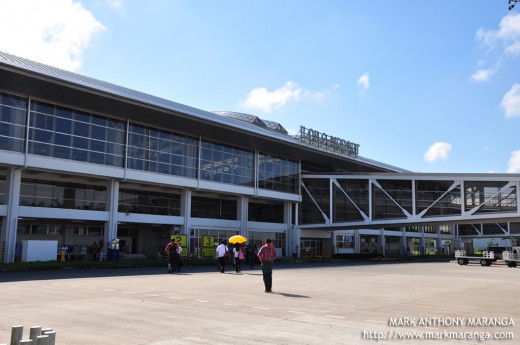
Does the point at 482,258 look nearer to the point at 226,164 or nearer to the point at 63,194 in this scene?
the point at 226,164

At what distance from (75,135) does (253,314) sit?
26.4 m

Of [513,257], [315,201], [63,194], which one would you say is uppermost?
[315,201]

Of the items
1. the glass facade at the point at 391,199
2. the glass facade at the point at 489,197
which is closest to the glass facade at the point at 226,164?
the glass facade at the point at 391,199

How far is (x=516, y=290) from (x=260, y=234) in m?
32.7

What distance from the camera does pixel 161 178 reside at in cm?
3812

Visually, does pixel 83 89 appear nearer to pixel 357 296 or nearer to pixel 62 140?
pixel 62 140

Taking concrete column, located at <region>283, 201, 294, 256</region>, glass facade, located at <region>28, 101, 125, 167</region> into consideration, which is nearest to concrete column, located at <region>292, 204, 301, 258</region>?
Answer: concrete column, located at <region>283, 201, 294, 256</region>

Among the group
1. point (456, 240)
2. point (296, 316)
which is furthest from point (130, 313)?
point (456, 240)

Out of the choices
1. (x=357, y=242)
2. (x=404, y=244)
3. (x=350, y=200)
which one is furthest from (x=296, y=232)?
(x=404, y=244)

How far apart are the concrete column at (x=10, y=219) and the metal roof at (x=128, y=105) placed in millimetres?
5335

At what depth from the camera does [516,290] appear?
58.1 feet

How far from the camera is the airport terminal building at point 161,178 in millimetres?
31094

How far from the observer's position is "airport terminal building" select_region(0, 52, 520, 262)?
3109 cm

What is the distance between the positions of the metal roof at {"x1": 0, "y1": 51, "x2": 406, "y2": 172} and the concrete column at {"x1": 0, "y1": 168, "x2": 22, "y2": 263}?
534 centimetres
